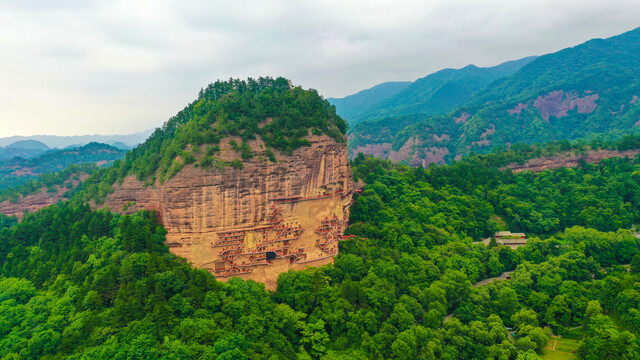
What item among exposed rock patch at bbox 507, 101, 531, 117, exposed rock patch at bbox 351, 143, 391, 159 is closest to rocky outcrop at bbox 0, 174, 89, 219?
exposed rock patch at bbox 351, 143, 391, 159

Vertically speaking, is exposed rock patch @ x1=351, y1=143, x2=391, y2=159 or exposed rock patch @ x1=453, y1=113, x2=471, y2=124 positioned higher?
exposed rock patch @ x1=453, y1=113, x2=471, y2=124

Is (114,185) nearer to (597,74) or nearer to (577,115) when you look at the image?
(577,115)

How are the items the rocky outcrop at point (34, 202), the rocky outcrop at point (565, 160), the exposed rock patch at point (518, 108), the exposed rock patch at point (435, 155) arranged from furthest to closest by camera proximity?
1. the exposed rock patch at point (518, 108)
2. the exposed rock patch at point (435, 155)
3. the rocky outcrop at point (565, 160)
4. the rocky outcrop at point (34, 202)

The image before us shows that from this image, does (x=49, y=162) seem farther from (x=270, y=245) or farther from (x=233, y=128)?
(x=270, y=245)

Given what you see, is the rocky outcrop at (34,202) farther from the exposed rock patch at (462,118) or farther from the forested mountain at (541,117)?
the exposed rock patch at (462,118)

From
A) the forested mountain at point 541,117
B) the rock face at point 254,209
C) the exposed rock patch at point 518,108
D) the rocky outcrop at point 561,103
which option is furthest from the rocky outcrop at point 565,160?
the exposed rock patch at point 518,108

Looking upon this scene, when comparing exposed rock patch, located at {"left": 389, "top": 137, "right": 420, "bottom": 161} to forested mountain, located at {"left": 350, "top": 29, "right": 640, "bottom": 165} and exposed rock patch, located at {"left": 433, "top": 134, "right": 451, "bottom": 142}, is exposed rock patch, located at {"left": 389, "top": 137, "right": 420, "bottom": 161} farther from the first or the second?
exposed rock patch, located at {"left": 433, "top": 134, "right": 451, "bottom": 142}

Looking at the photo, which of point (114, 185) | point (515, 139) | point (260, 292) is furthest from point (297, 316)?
point (515, 139)
